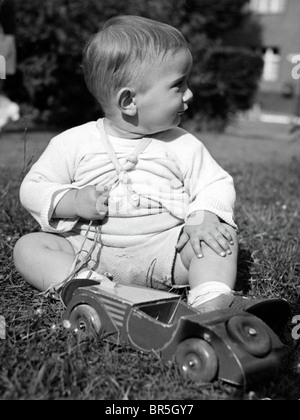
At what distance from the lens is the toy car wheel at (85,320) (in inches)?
74.4

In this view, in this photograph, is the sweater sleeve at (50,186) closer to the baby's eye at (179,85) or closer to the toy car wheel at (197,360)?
the baby's eye at (179,85)

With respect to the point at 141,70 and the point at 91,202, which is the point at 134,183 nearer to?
the point at 91,202

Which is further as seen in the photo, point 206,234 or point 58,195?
point 58,195

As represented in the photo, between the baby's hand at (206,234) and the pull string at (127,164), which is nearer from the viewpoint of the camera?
the baby's hand at (206,234)

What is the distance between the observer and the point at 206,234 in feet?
7.26

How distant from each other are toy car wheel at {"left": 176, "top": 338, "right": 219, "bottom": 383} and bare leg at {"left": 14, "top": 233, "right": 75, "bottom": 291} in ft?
2.17

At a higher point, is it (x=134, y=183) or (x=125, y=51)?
(x=125, y=51)

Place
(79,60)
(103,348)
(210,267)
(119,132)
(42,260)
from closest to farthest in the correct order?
(103,348)
(210,267)
(42,260)
(119,132)
(79,60)

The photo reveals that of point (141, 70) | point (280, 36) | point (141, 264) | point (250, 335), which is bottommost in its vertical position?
point (280, 36)

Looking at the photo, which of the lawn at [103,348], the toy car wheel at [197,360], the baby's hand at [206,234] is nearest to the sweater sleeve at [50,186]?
the lawn at [103,348]

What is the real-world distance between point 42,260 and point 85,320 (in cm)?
42

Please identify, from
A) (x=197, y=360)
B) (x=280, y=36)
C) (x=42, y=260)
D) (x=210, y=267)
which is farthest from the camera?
(x=280, y=36)

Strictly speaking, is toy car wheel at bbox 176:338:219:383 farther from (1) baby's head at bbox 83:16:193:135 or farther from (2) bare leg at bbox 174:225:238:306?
(1) baby's head at bbox 83:16:193:135

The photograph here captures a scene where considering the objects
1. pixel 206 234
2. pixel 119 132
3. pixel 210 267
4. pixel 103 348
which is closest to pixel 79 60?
pixel 119 132
